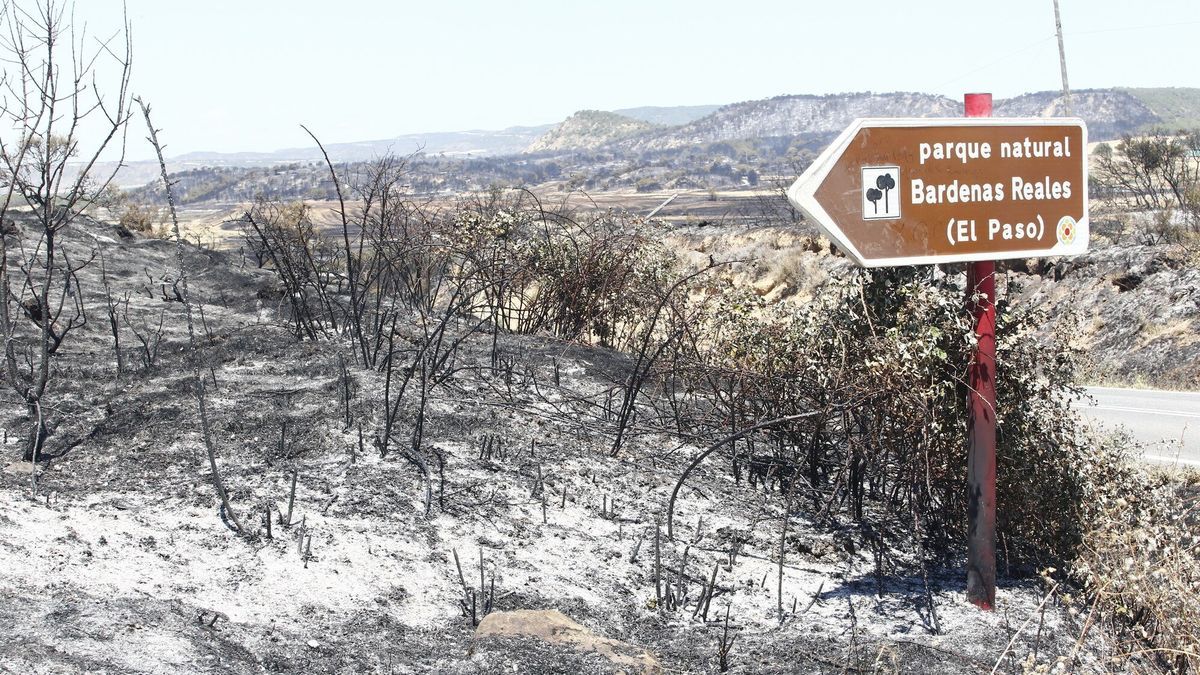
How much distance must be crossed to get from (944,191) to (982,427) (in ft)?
3.03

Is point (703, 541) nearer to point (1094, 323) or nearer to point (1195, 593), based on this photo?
point (1195, 593)

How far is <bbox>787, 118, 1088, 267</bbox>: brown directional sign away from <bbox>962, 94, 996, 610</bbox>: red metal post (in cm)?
15

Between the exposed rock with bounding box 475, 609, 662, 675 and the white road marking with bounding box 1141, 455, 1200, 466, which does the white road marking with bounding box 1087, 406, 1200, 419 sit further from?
the exposed rock with bounding box 475, 609, 662, 675

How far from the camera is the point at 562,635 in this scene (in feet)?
12.7

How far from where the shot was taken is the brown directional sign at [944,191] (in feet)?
13.1

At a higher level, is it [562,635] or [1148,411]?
[562,635]

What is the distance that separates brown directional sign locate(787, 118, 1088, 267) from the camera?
13.1 ft

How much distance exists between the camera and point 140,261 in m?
15.8

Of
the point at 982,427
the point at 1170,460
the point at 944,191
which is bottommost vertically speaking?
the point at 1170,460

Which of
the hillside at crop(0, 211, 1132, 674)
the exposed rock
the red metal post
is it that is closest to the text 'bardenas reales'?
the red metal post

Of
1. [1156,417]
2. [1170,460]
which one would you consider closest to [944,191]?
[1170,460]

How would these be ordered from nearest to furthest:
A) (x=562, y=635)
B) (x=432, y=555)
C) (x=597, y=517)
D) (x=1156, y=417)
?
1. (x=562, y=635)
2. (x=432, y=555)
3. (x=597, y=517)
4. (x=1156, y=417)

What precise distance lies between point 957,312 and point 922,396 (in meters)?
0.40

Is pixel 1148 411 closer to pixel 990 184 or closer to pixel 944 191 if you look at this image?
pixel 990 184
